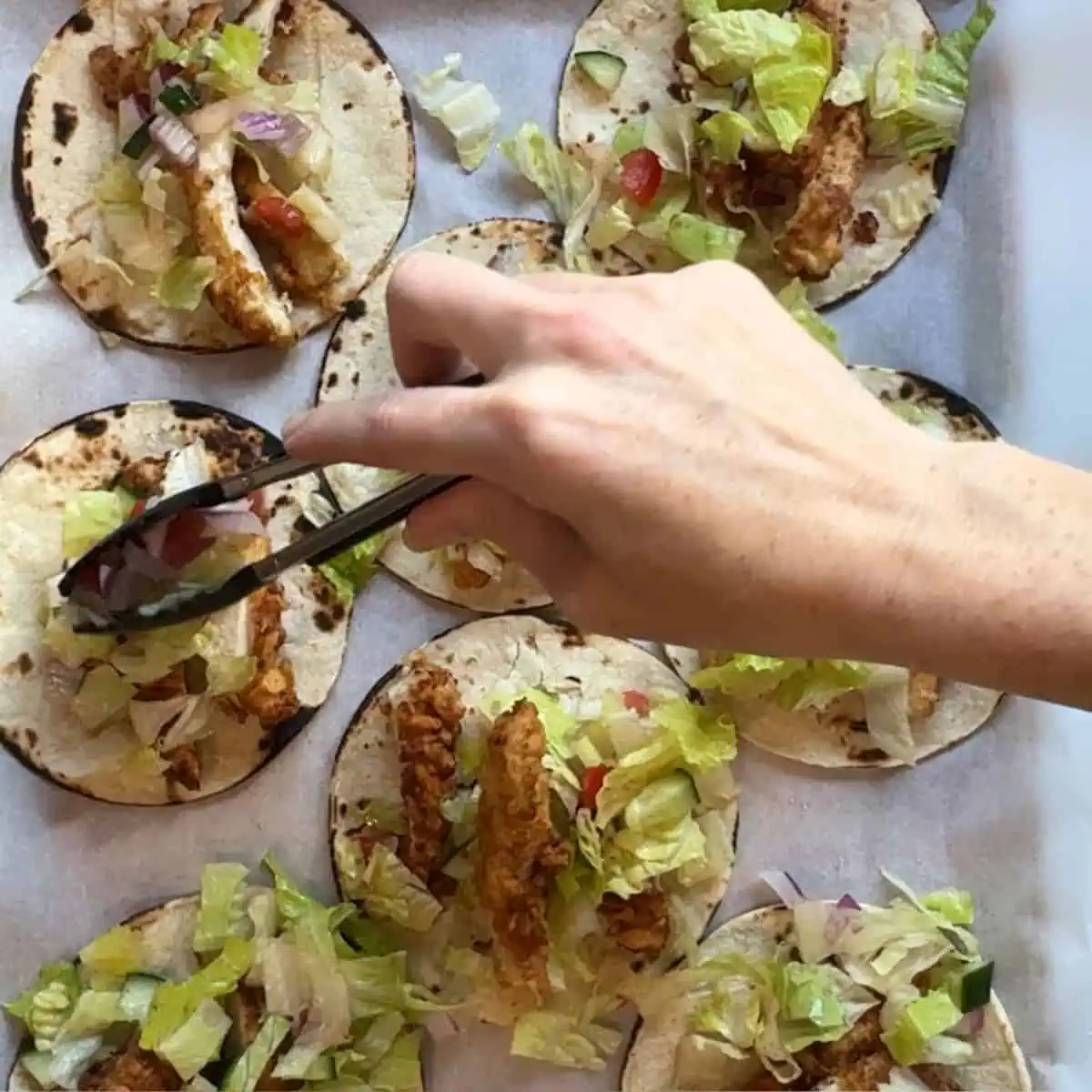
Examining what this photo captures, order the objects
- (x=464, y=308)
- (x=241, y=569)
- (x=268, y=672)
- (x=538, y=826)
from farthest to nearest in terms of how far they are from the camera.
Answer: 1. (x=268, y=672)
2. (x=538, y=826)
3. (x=241, y=569)
4. (x=464, y=308)

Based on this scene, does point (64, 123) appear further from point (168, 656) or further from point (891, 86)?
point (891, 86)

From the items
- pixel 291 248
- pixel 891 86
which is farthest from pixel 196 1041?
pixel 891 86

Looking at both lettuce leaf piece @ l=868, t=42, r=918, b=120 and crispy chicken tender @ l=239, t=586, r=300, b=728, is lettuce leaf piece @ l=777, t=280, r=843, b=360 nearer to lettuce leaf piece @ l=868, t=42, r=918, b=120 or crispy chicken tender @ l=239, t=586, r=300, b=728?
lettuce leaf piece @ l=868, t=42, r=918, b=120

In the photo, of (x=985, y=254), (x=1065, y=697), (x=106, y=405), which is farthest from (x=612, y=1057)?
(x=985, y=254)

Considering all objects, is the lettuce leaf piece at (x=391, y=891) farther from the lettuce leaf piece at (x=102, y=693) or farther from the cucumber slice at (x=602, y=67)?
the cucumber slice at (x=602, y=67)

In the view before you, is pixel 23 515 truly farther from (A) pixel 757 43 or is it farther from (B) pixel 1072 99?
(B) pixel 1072 99

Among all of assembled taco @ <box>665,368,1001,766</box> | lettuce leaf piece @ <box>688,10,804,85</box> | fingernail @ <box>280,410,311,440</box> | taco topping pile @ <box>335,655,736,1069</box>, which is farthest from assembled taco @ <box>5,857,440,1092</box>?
lettuce leaf piece @ <box>688,10,804,85</box>
